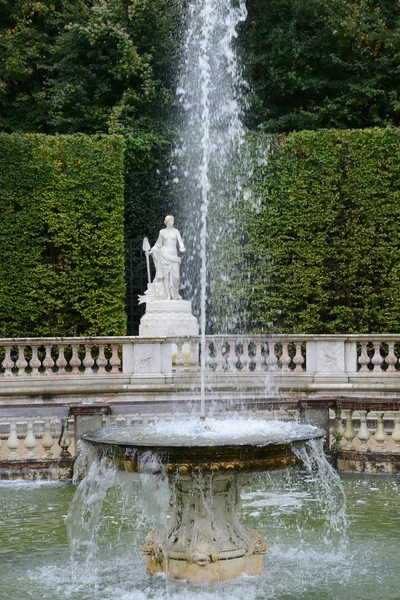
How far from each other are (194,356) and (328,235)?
202 inches

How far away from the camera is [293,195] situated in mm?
19844

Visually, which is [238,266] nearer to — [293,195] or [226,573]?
[293,195]

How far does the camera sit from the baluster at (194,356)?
15.9 metres

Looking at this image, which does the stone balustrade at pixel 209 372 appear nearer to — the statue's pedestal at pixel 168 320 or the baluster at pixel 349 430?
the statue's pedestal at pixel 168 320

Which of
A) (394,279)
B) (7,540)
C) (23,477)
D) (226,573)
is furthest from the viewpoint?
(394,279)

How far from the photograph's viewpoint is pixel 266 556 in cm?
722

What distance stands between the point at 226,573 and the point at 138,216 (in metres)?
17.8

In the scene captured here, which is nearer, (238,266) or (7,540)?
(7,540)

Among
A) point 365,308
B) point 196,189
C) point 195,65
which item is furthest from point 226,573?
point 195,65

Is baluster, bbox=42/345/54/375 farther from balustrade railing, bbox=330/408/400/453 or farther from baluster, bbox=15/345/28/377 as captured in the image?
balustrade railing, bbox=330/408/400/453

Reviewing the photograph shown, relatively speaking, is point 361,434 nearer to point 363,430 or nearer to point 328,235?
point 363,430

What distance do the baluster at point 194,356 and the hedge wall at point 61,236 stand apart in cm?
438

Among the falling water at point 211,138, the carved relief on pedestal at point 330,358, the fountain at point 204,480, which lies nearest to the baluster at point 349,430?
the fountain at point 204,480

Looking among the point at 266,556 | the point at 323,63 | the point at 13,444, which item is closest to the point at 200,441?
the point at 266,556
